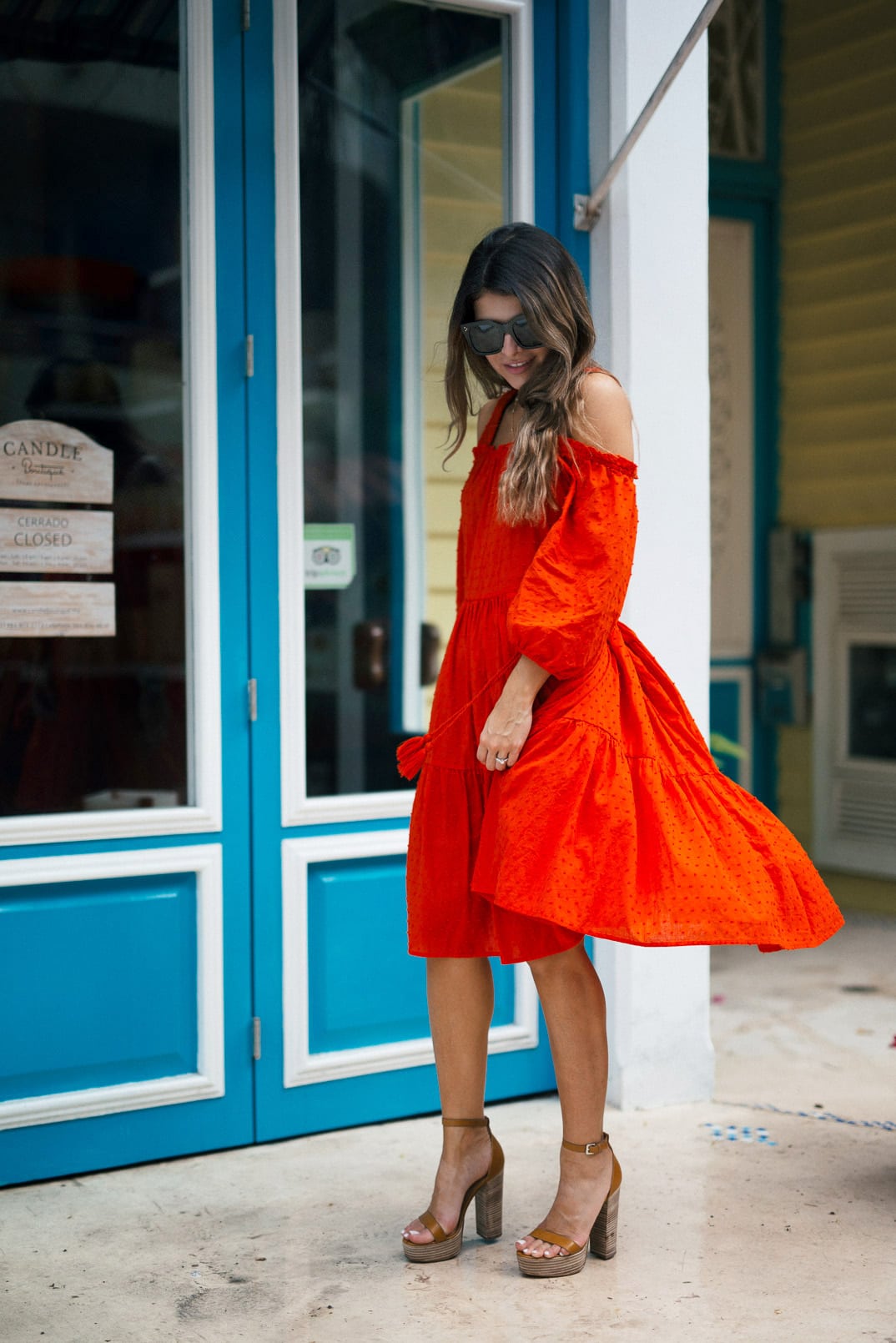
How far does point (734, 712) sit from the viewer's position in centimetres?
596

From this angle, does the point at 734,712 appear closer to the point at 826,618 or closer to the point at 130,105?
the point at 826,618

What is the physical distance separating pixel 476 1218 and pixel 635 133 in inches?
88.8

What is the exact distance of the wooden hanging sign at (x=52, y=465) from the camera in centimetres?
299

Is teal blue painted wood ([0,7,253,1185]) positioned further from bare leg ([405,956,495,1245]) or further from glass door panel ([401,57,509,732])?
bare leg ([405,956,495,1245])

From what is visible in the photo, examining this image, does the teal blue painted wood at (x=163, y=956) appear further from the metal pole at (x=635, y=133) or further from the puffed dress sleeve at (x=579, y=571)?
the puffed dress sleeve at (x=579, y=571)

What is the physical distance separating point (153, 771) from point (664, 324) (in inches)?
60.7

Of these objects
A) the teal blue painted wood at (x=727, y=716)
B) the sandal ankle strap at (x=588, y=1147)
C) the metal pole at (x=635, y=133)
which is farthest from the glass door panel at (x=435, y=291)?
the teal blue painted wood at (x=727, y=716)

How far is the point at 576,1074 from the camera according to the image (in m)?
2.48

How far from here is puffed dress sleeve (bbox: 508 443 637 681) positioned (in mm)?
2318

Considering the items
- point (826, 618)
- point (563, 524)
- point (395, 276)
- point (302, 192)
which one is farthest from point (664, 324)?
point (826, 618)

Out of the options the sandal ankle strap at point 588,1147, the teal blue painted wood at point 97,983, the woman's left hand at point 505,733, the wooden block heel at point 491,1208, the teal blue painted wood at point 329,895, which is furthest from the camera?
the teal blue painted wood at point 329,895

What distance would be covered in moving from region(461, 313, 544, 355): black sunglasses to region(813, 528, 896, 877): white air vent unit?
3446 mm

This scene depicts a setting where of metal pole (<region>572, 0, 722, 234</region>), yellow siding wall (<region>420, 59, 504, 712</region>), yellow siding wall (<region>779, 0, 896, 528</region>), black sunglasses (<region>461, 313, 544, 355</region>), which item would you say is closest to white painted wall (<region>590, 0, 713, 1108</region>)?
metal pole (<region>572, 0, 722, 234</region>)

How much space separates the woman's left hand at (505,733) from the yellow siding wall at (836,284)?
11.8ft
